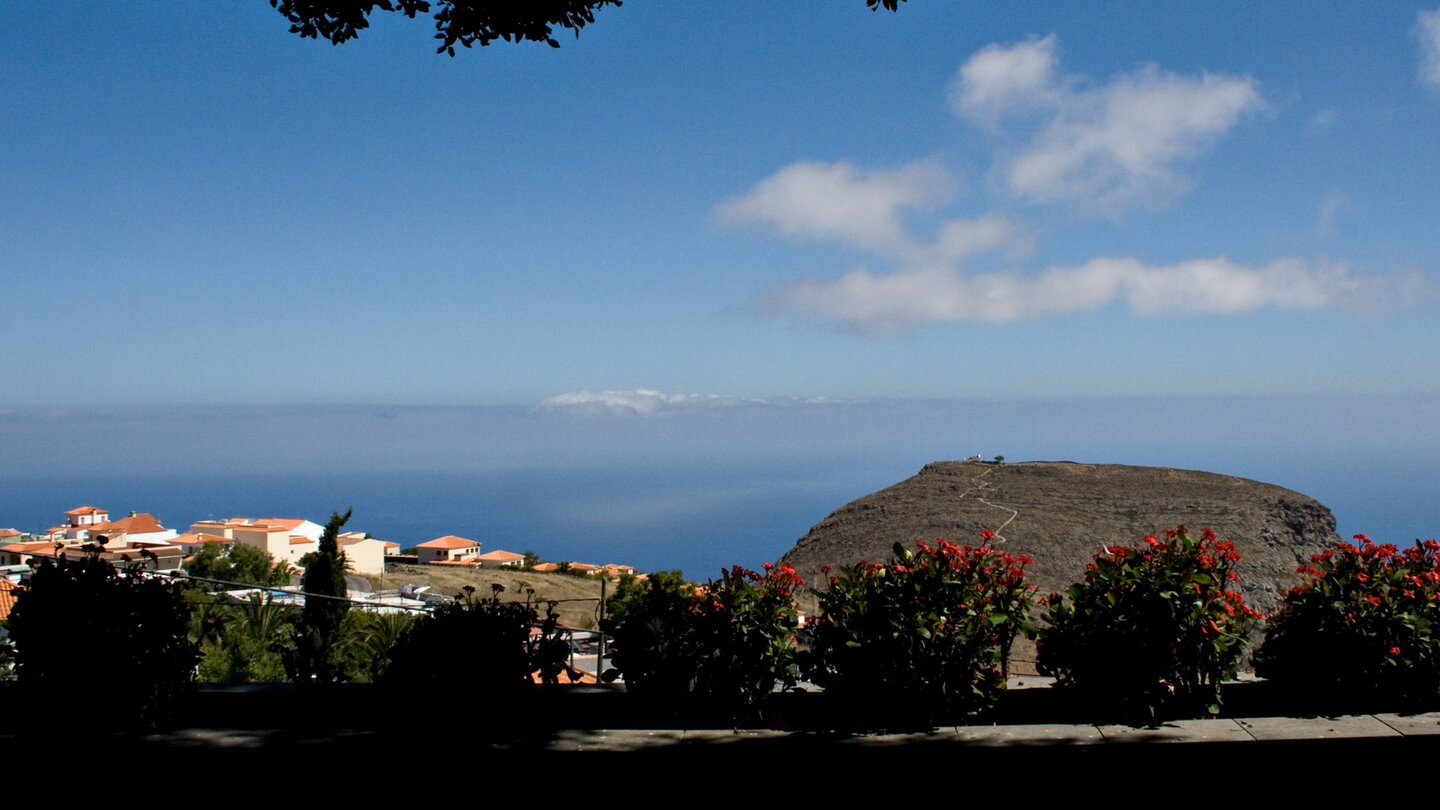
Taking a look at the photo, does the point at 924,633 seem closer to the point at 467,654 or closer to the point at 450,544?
the point at 467,654

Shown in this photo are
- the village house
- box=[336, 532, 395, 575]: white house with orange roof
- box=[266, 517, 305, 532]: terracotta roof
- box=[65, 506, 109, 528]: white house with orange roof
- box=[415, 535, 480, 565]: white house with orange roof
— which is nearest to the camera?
box=[336, 532, 395, 575]: white house with orange roof

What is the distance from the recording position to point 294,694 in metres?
4.27

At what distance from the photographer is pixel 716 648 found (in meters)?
4.05

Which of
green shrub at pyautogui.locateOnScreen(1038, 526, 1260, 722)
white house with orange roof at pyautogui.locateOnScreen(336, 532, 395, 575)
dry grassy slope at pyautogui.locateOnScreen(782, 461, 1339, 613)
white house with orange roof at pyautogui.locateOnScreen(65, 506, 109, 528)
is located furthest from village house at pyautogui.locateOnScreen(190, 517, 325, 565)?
green shrub at pyautogui.locateOnScreen(1038, 526, 1260, 722)

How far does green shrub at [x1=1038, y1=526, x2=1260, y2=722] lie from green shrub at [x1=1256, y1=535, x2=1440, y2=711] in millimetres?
340

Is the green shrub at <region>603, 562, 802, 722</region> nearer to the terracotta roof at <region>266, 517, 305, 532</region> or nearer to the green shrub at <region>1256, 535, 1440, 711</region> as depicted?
the green shrub at <region>1256, 535, 1440, 711</region>

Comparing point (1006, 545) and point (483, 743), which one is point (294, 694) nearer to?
point (483, 743)

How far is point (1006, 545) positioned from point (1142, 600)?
4.29 m

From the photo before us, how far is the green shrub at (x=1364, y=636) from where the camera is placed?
4.03 m

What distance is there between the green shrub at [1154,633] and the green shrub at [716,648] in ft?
4.42

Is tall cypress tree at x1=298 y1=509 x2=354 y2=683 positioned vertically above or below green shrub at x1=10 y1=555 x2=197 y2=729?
below

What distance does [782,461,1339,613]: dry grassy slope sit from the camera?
7848 millimetres

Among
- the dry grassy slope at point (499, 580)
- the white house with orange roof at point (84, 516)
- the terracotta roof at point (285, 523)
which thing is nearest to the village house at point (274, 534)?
the terracotta roof at point (285, 523)

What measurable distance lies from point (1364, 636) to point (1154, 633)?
1.02m
